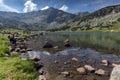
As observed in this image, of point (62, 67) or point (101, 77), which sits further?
point (62, 67)

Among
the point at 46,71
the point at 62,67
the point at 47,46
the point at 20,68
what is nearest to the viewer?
the point at 20,68

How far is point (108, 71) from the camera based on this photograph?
85.5 feet

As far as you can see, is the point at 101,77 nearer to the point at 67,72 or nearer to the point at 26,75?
the point at 67,72

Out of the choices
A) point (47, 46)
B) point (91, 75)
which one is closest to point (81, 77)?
point (91, 75)

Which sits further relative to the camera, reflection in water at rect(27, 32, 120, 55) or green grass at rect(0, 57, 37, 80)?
reflection in water at rect(27, 32, 120, 55)

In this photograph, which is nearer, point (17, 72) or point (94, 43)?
point (17, 72)

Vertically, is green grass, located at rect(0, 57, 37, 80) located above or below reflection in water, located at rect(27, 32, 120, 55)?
above

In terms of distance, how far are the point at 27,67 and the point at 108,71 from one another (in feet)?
41.2

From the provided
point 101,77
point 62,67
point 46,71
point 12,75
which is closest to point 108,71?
point 101,77

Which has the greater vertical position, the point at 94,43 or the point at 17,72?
the point at 17,72

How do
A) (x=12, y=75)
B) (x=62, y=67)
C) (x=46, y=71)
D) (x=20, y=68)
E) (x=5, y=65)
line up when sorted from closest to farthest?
(x=12, y=75) < (x=20, y=68) < (x=5, y=65) < (x=46, y=71) < (x=62, y=67)

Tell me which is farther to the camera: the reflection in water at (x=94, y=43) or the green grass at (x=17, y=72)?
the reflection in water at (x=94, y=43)

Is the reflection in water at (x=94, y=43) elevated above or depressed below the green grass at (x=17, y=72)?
below

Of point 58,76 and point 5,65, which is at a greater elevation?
point 5,65
